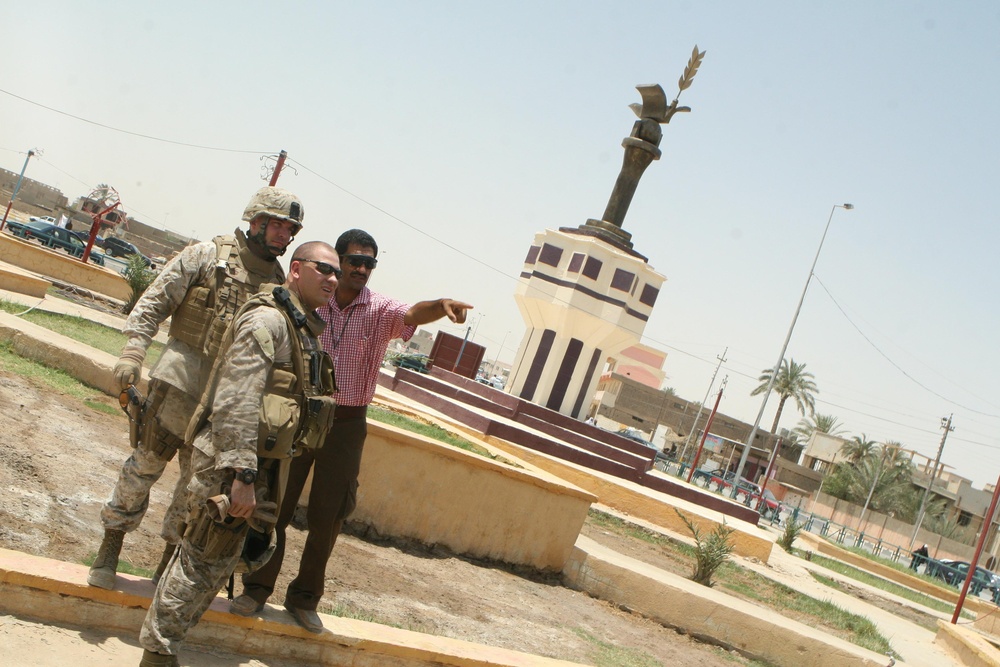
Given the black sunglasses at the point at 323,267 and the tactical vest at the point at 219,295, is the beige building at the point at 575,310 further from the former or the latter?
the black sunglasses at the point at 323,267

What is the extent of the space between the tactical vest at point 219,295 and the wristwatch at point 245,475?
641 mm

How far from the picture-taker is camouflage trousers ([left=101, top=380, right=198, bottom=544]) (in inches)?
134

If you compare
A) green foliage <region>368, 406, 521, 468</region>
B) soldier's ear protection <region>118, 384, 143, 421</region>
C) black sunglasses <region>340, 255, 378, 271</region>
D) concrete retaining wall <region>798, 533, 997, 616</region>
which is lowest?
concrete retaining wall <region>798, 533, 997, 616</region>

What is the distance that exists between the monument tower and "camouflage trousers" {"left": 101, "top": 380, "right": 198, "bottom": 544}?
14677 mm

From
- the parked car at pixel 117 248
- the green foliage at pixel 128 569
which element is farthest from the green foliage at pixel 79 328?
the parked car at pixel 117 248

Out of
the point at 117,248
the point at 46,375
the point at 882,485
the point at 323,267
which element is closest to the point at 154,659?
the point at 323,267

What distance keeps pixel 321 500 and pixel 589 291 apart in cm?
1429

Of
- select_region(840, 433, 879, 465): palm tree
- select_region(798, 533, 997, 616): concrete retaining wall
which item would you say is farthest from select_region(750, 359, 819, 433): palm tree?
select_region(798, 533, 997, 616): concrete retaining wall

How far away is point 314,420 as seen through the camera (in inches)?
130

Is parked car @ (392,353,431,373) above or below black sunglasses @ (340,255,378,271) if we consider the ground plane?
below

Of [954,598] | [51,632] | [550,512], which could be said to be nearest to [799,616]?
[550,512]

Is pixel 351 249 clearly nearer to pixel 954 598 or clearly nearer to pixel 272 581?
pixel 272 581

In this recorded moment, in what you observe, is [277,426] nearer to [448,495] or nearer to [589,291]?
[448,495]

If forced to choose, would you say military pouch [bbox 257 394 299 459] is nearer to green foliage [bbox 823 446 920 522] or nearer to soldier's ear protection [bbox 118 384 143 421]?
soldier's ear protection [bbox 118 384 143 421]
